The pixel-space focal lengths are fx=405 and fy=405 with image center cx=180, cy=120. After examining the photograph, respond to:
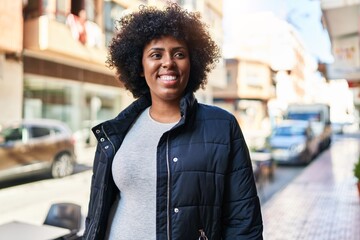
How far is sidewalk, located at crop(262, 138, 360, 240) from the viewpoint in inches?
202

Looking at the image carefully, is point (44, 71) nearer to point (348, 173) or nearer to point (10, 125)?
point (10, 125)

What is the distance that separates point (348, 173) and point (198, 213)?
34.9 ft

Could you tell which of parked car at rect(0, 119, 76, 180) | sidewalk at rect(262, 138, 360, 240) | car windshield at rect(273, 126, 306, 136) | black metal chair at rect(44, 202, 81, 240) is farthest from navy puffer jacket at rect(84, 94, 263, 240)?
car windshield at rect(273, 126, 306, 136)

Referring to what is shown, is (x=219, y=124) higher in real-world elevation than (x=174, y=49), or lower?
lower

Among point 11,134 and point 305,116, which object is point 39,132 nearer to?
point 11,134

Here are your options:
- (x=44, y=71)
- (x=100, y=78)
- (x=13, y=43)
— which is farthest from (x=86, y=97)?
(x=13, y=43)

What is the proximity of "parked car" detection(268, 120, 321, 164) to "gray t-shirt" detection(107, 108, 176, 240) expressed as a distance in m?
10.2

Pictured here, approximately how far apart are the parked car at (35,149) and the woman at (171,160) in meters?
7.10

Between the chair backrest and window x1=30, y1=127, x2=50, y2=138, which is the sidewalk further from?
window x1=30, y1=127, x2=50, y2=138

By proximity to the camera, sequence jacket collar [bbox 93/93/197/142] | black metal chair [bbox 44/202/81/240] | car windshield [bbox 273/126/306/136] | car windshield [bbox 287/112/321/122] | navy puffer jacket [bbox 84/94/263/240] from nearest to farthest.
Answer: navy puffer jacket [bbox 84/94/263/240], jacket collar [bbox 93/93/197/142], black metal chair [bbox 44/202/81/240], car windshield [bbox 273/126/306/136], car windshield [bbox 287/112/321/122]

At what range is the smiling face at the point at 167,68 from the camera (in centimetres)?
159

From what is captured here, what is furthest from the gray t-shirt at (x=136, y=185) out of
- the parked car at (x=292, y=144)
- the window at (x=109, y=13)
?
the window at (x=109, y=13)

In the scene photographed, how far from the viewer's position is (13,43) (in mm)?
10953

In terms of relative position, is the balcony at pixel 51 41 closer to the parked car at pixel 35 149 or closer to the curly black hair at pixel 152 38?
the parked car at pixel 35 149
